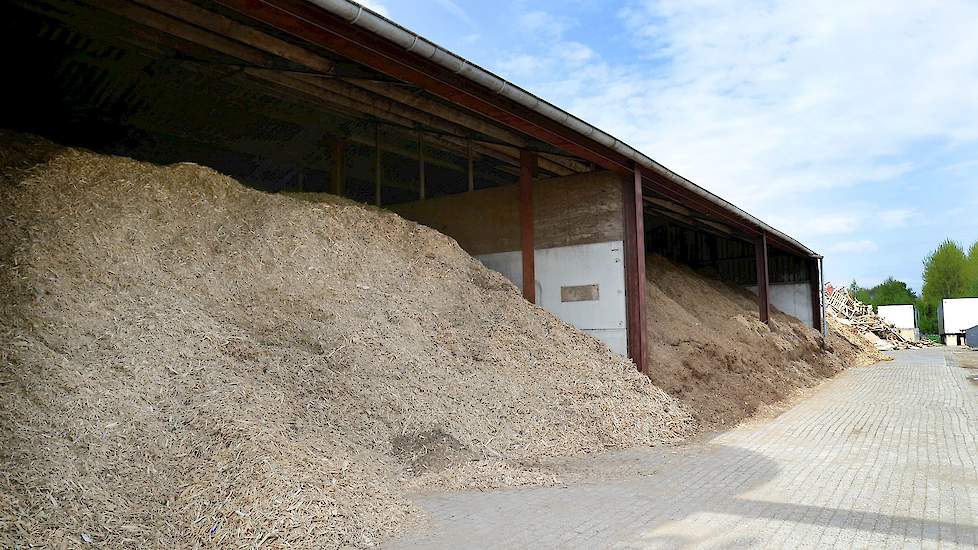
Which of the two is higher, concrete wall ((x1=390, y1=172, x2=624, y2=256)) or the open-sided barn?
the open-sided barn

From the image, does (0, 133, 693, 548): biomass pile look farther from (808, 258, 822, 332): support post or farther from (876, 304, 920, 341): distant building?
(876, 304, 920, 341): distant building

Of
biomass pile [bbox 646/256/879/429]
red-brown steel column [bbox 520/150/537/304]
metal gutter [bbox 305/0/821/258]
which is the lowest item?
biomass pile [bbox 646/256/879/429]

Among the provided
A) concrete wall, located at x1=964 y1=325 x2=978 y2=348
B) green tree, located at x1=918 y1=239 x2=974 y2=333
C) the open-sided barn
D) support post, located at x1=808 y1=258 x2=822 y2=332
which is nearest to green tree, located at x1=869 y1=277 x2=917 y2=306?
green tree, located at x1=918 y1=239 x2=974 y2=333

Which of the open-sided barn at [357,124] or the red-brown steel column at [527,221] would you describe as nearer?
the open-sided barn at [357,124]

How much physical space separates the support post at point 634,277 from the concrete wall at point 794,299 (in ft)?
48.5

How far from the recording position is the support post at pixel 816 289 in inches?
879

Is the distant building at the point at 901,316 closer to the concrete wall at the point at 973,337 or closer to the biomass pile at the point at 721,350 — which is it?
the concrete wall at the point at 973,337

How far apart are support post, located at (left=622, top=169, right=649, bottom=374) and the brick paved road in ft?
6.23

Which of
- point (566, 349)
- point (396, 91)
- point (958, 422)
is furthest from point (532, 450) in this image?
point (958, 422)

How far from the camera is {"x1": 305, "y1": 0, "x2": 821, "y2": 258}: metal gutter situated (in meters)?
6.02

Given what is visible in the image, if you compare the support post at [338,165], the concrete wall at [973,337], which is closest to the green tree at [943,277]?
the concrete wall at [973,337]

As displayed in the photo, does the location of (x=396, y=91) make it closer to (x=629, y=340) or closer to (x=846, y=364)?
(x=629, y=340)

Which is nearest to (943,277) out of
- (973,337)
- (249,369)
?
(973,337)

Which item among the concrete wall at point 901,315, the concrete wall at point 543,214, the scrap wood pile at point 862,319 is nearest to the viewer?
the concrete wall at point 543,214
